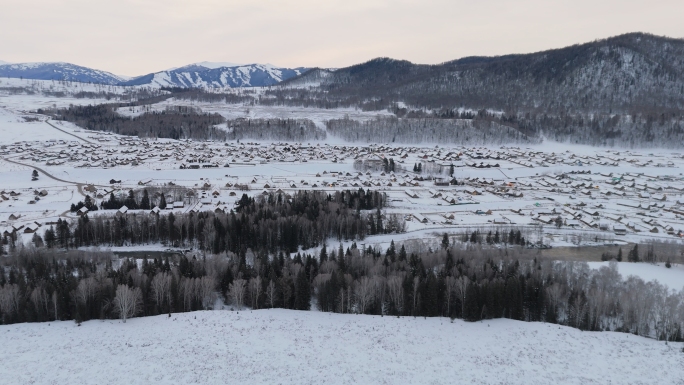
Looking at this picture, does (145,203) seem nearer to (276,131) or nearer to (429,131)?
(276,131)

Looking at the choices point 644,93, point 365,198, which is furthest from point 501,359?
point 644,93

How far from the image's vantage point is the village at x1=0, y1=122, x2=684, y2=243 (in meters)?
44.2

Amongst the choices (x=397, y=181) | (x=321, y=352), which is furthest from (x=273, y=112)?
(x=321, y=352)

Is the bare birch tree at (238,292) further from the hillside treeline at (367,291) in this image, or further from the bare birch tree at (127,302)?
the bare birch tree at (127,302)

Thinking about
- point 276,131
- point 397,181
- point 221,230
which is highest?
point 276,131

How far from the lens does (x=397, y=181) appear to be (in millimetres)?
63094

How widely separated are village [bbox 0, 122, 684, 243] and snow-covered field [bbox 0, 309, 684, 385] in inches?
795

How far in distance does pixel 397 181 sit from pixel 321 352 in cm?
4544

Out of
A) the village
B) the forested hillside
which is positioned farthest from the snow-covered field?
the forested hillside

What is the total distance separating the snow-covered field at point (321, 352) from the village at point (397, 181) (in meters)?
20.2

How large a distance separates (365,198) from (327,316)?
26.4m

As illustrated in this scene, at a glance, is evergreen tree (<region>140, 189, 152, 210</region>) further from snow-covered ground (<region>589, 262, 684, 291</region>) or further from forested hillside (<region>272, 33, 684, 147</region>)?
forested hillside (<region>272, 33, 684, 147</region>)

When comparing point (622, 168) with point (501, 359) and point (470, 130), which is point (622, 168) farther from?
point (501, 359)

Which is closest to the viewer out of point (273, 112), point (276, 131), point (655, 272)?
point (655, 272)
